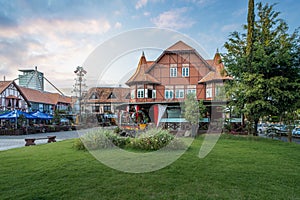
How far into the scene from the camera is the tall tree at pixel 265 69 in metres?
14.7

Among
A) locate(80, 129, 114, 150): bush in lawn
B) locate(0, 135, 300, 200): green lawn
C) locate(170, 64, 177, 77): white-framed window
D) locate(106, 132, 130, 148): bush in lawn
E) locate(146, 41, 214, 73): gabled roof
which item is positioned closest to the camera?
locate(0, 135, 300, 200): green lawn

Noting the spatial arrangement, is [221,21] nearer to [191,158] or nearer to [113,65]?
[113,65]

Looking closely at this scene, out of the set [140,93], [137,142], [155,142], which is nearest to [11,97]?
[140,93]

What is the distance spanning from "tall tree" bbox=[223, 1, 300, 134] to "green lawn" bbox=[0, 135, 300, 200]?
8648 mm

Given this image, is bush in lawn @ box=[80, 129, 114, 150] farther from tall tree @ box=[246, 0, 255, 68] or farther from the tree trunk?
tall tree @ box=[246, 0, 255, 68]

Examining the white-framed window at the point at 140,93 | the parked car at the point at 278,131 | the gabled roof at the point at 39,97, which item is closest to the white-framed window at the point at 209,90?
the parked car at the point at 278,131

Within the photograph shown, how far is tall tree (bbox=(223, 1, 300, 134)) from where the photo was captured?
1473cm

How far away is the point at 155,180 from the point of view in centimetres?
526

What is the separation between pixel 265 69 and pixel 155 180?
13.5m

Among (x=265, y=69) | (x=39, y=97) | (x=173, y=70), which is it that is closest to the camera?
(x=265, y=69)

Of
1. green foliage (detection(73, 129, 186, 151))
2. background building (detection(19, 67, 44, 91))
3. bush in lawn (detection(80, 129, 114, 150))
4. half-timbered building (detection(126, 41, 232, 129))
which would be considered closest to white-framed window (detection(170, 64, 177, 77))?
half-timbered building (detection(126, 41, 232, 129))

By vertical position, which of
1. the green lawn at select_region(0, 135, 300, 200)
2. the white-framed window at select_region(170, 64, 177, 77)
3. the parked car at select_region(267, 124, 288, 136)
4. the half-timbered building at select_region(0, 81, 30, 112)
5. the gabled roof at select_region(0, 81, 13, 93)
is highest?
the white-framed window at select_region(170, 64, 177, 77)

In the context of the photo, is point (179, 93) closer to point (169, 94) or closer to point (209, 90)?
point (169, 94)

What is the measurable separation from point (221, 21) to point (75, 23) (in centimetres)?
900
